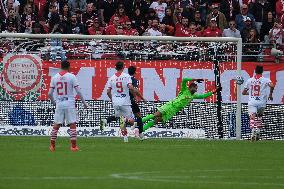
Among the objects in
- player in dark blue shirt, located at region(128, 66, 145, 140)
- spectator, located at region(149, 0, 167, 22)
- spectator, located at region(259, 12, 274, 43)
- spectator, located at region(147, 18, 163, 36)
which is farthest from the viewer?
spectator, located at region(149, 0, 167, 22)

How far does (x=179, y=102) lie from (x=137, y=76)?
222 centimetres

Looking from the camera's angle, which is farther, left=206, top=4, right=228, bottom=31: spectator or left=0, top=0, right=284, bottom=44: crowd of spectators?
left=206, top=4, right=228, bottom=31: spectator

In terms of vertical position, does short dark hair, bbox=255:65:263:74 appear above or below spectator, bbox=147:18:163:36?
below

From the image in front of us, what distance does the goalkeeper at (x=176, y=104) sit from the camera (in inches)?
1262

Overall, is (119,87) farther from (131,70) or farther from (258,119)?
(258,119)

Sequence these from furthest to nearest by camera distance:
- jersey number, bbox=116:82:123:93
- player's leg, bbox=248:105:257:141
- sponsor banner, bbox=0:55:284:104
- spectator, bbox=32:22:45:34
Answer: spectator, bbox=32:22:45:34 < sponsor banner, bbox=0:55:284:104 < player's leg, bbox=248:105:257:141 < jersey number, bbox=116:82:123:93

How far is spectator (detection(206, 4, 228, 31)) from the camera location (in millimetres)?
37075

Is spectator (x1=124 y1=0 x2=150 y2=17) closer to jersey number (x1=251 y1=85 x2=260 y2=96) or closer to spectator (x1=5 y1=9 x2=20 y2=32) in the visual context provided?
spectator (x1=5 y1=9 x2=20 y2=32)

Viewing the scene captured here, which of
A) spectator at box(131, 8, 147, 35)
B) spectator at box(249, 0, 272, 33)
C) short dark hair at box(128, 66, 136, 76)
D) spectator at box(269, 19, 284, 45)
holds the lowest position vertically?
short dark hair at box(128, 66, 136, 76)

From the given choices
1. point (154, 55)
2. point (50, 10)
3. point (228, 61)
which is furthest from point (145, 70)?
point (50, 10)

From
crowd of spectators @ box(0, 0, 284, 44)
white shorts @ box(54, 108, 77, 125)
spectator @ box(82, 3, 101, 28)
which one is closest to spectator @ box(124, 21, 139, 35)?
crowd of spectators @ box(0, 0, 284, 44)

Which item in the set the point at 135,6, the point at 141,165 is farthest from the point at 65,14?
the point at 141,165

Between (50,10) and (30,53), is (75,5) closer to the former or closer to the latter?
(50,10)

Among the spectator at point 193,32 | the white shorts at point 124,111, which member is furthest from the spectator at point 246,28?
the white shorts at point 124,111
